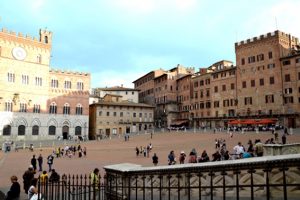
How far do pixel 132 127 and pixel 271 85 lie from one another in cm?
3437

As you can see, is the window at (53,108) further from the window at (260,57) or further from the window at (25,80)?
the window at (260,57)

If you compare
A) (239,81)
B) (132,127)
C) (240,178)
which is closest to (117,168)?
(240,178)

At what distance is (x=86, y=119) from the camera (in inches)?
2640

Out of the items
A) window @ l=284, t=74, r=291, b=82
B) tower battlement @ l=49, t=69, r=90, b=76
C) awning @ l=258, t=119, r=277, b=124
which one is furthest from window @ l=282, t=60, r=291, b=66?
tower battlement @ l=49, t=69, r=90, b=76

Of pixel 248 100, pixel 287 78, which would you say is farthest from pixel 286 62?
pixel 248 100

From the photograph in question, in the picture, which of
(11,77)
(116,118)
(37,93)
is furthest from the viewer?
(116,118)

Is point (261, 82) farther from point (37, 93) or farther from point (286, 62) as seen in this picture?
point (37, 93)

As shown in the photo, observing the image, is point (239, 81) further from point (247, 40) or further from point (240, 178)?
point (240, 178)

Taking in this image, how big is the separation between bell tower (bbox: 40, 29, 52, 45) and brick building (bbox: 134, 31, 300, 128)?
35.5 m

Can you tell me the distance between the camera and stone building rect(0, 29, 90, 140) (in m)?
57.0

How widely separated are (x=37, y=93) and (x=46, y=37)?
43.5ft

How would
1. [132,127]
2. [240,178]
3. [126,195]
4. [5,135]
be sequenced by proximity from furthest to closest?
[132,127]
[5,135]
[126,195]
[240,178]

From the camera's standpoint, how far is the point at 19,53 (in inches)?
2335

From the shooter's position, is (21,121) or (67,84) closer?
(21,121)
